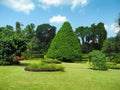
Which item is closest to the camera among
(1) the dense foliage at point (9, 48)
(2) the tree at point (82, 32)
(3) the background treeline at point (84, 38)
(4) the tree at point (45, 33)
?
(1) the dense foliage at point (9, 48)

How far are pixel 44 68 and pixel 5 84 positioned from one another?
793cm

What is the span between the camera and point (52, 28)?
9169 centimetres

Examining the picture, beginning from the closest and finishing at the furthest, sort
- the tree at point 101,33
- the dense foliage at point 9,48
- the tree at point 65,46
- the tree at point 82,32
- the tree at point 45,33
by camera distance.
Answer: the dense foliage at point 9,48 < the tree at point 65,46 < the tree at point 101,33 < the tree at point 82,32 < the tree at point 45,33

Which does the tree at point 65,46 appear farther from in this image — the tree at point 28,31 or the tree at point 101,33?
the tree at point 101,33

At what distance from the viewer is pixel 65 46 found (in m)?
41.7

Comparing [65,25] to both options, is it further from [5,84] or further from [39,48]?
[39,48]

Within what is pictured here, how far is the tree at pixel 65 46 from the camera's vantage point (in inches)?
1633

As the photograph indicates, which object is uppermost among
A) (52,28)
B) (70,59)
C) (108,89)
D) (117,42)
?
(52,28)

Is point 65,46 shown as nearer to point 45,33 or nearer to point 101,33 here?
point 101,33

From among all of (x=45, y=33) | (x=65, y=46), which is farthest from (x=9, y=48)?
(x=45, y=33)


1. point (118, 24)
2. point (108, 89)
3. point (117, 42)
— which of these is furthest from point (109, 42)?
point (108, 89)

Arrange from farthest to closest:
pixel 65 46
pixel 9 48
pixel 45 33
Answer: pixel 45 33 → pixel 65 46 → pixel 9 48

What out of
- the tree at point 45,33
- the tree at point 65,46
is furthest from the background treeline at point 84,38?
the tree at point 65,46

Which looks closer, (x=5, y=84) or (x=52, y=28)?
(x=5, y=84)
